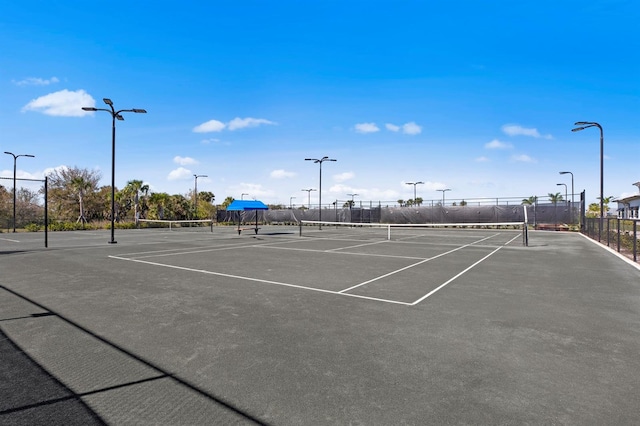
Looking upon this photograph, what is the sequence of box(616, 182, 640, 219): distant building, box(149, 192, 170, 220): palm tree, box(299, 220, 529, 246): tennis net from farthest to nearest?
box(149, 192, 170, 220): palm tree
box(616, 182, 640, 219): distant building
box(299, 220, 529, 246): tennis net

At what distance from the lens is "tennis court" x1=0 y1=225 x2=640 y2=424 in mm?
3301

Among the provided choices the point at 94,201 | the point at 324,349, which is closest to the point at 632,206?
the point at 324,349

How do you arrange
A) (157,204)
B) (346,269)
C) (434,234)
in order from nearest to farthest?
(346,269) < (434,234) < (157,204)

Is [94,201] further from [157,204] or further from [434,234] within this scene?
[434,234]

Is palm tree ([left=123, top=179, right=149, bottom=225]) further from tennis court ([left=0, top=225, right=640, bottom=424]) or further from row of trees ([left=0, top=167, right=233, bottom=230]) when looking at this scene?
tennis court ([left=0, top=225, right=640, bottom=424])

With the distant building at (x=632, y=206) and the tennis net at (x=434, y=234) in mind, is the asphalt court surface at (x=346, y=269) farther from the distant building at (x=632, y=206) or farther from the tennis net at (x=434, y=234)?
the distant building at (x=632, y=206)

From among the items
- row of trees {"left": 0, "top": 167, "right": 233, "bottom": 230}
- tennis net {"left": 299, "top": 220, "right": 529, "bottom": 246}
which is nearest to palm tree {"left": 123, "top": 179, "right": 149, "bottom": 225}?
row of trees {"left": 0, "top": 167, "right": 233, "bottom": 230}

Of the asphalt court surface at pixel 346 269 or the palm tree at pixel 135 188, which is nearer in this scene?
the asphalt court surface at pixel 346 269

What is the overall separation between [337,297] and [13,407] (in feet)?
17.9

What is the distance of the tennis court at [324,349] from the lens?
3.30 meters

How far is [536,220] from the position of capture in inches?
1750

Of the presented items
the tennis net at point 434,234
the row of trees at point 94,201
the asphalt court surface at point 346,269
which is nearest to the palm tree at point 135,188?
the row of trees at point 94,201

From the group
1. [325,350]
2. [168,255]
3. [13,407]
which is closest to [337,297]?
[325,350]

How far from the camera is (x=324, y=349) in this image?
4.71 metres
